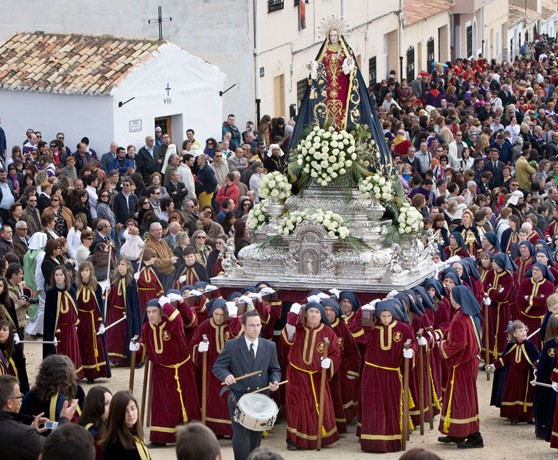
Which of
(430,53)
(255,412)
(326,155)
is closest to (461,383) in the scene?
(255,412)

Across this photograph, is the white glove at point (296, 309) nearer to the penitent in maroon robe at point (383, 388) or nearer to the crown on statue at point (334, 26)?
the penitent in maroon robe at point (383, 388)

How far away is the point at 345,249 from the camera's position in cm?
1916

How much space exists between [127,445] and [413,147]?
18152 millimetres

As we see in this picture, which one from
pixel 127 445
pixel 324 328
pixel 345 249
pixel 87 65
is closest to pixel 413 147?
pixel 87 65

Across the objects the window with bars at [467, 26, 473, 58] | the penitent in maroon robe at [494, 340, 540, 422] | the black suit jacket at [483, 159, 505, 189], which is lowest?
the penitent in maroon robe at [494, 340, 540, 422]

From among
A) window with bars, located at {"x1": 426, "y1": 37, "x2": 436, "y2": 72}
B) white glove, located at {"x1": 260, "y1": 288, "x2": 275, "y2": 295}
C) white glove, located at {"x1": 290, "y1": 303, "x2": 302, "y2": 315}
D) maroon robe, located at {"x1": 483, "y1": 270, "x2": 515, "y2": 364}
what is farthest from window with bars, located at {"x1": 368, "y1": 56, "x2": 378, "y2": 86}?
white glove, located at {"x1": 290, "y1": 303, "x2": 302, "y2": 315}

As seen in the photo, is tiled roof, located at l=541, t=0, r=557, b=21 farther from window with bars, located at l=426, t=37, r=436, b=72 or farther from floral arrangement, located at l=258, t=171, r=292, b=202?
floral arrangement, located at l=258, t=171, r=292, b=202

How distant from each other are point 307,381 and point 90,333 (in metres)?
3.60

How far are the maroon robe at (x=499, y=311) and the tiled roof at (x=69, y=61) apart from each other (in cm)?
1057

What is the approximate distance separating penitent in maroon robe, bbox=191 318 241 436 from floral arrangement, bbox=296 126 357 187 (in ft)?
8.24

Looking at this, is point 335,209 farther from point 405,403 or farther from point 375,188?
point 405,403

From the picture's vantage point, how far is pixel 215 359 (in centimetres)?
1789

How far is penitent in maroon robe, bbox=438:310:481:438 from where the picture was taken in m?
17.5

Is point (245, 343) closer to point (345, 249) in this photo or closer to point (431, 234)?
point (345, 249)
